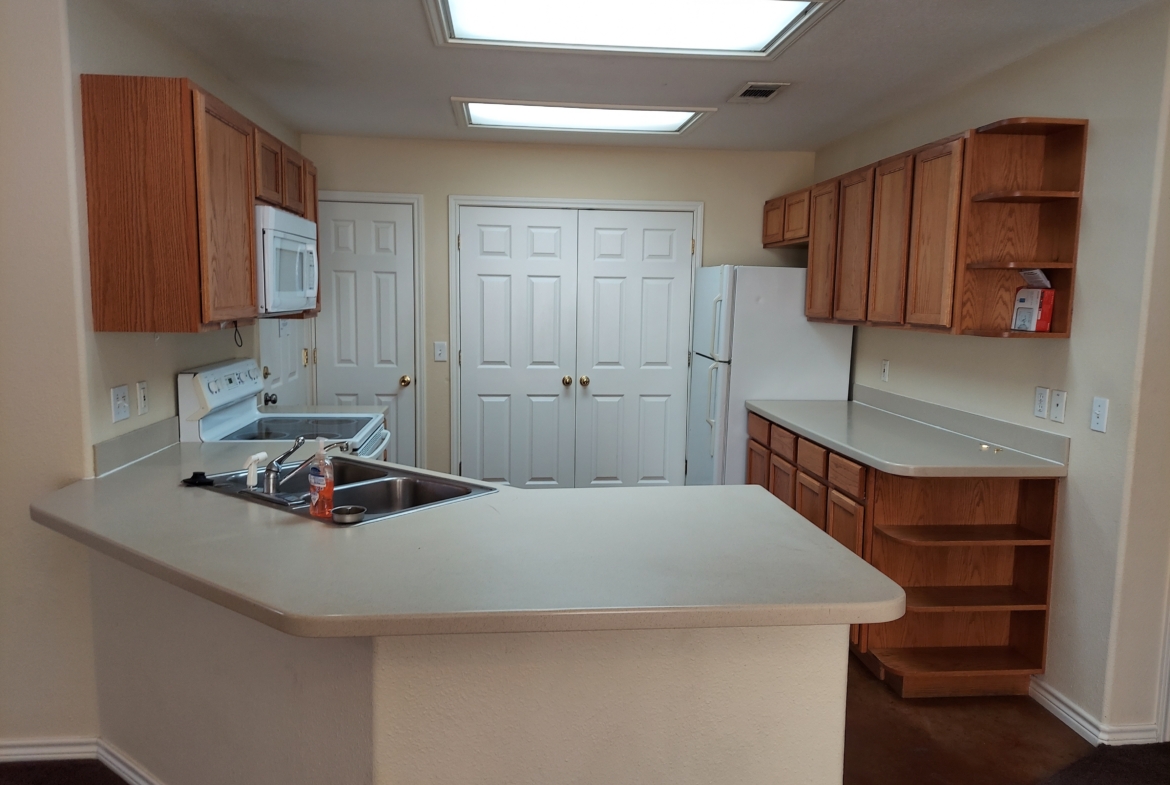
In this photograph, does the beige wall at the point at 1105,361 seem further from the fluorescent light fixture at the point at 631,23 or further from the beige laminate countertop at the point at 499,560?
the beige laminate countertop at the point at 499,560

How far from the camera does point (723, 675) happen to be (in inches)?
67.2

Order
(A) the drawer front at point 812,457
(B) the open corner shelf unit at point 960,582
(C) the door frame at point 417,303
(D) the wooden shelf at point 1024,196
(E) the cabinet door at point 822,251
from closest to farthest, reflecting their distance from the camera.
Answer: (D) the wooden shelf at point 1024,196
(B) the open corner shelf unit at point 960,582
(A) the drawer front at point 812,457
(E) the cabinet door at point 822,251
(C) the door frame at point 417,303

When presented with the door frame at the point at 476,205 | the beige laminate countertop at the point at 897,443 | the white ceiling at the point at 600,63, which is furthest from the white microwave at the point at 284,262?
the beige laminate countertop at the point at 897,443

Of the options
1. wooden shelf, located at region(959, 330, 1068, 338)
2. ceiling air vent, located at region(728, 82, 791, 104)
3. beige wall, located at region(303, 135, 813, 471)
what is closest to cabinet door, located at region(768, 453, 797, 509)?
wooden shelf, located at region(959, 330, 1068, 338)

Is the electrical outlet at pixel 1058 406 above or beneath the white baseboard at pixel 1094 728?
above

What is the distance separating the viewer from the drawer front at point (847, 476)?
3.00 metres

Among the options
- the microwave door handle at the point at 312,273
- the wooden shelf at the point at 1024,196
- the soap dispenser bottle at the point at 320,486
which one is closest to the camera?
the soap dispenser bottle at the point at 320,486

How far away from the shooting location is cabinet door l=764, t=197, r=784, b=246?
179 inches

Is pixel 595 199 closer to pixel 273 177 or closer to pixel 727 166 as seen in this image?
pixel 727 166

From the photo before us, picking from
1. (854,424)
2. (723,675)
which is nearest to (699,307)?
(854,424)

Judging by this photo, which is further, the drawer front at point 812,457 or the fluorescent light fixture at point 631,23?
the drawer front at point 812,457

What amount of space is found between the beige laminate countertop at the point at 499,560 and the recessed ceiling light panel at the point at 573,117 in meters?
2.15

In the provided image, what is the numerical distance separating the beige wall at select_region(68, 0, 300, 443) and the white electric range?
0.08m

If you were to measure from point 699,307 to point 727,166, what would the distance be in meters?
0.91
